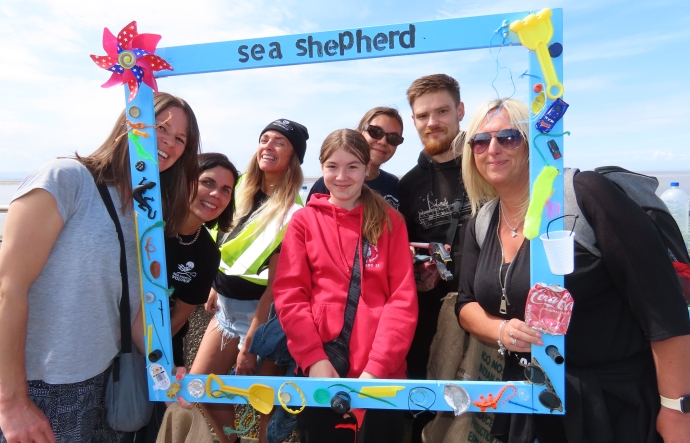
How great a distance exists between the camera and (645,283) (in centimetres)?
159

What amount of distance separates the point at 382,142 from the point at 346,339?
1.74 m

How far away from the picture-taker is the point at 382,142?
3215 mm

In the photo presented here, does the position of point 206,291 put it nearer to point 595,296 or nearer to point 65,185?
point 65,185

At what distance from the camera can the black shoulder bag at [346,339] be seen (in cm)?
196

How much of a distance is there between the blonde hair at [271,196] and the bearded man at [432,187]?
0.83 m

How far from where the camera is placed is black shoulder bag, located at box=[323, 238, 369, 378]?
1.96 metres

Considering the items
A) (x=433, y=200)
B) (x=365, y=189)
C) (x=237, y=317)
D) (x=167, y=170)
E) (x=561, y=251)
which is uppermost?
(x=167, y=170)

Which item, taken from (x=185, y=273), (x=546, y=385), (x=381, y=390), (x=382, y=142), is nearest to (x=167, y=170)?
(x=185, y=273)

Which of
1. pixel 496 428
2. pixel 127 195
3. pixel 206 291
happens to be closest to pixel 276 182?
pixel 206 291

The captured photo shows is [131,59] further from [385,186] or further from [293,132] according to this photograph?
[385,186]

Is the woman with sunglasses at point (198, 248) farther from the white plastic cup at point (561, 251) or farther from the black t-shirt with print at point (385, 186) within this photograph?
the white plastic cup at point (561, 251)

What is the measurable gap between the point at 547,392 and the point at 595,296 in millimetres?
455

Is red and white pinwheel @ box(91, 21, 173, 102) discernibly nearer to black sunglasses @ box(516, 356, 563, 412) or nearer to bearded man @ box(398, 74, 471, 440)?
bearded man @ box(398, 74, 471, 440)

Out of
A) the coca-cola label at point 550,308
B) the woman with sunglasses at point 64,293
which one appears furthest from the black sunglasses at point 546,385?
the woman with sunglasses at point 64,293
